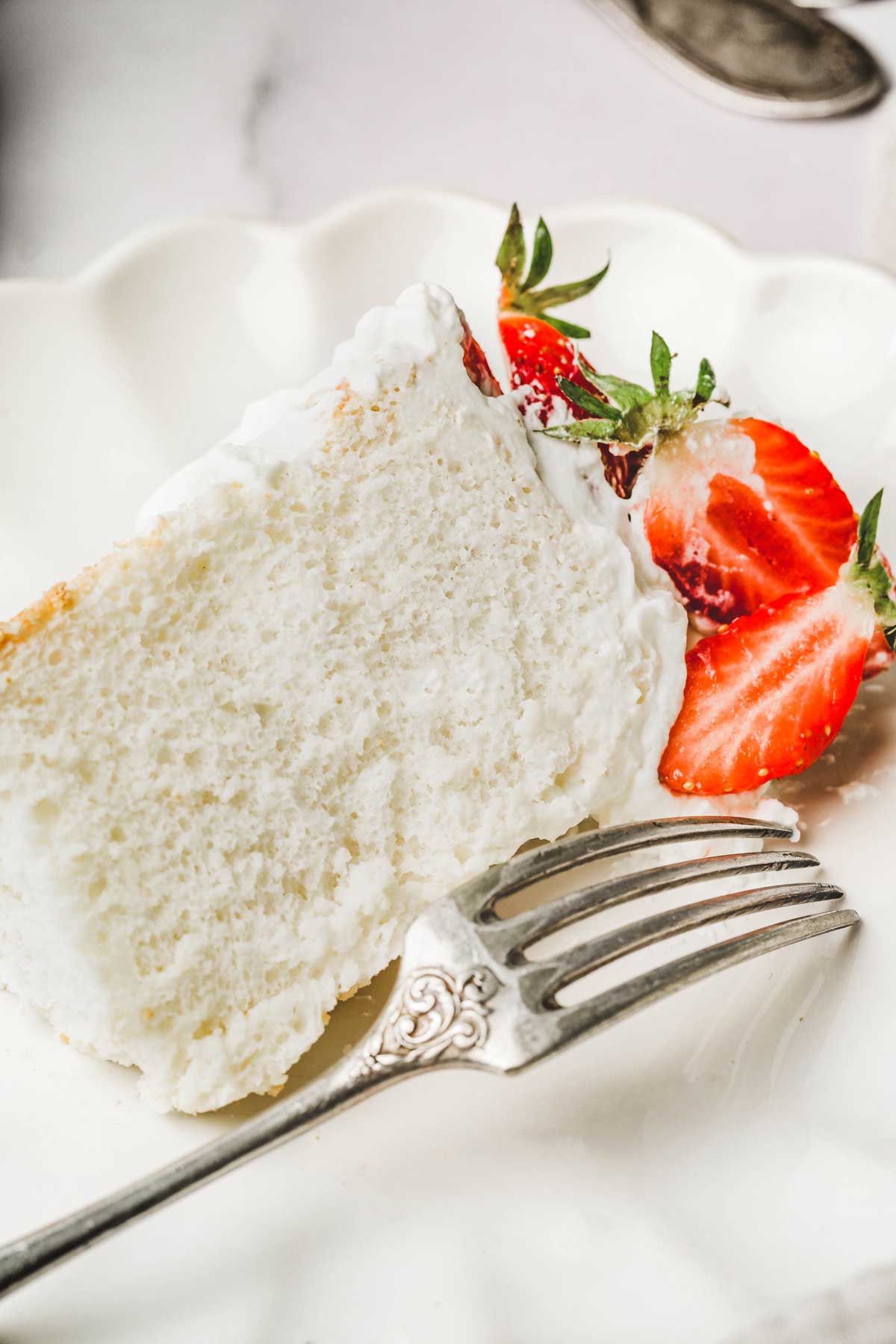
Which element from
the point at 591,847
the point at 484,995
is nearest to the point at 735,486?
the point at 591,847

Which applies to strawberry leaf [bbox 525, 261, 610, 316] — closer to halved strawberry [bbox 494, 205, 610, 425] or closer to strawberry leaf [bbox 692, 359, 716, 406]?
halved strawberry [bbox 494, 205, 610, 425]

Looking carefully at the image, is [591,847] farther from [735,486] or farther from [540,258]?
[540,258]

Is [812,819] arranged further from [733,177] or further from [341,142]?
[341,142]

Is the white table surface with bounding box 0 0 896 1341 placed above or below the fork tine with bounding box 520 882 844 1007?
above

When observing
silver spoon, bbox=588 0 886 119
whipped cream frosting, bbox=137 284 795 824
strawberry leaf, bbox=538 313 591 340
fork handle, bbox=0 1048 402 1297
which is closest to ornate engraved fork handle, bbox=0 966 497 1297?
fork handle, bbox=0 1048 402 1297

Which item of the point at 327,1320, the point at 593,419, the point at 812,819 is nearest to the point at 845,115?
the point at 593,419
